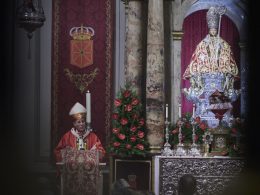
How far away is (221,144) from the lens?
8812mm

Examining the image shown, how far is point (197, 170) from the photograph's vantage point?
8.57 metres

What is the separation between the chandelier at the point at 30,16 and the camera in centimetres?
962

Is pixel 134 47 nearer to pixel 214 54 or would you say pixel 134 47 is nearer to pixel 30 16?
pixel 214 54

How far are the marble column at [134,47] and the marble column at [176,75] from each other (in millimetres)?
833

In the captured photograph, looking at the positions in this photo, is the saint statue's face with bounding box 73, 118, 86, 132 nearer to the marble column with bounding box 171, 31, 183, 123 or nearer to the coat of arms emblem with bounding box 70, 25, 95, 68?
the marble column with bounding box 171, 31, 183, 123

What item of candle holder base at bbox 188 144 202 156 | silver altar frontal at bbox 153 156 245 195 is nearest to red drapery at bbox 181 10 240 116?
candle holder base at bbox 188 144 202 156

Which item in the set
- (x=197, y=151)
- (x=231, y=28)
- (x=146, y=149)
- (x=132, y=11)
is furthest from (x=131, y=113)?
(x=231, y=28)

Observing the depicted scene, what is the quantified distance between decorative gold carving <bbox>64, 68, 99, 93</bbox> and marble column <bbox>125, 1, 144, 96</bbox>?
120cm

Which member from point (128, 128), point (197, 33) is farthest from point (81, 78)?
point (197, 33)

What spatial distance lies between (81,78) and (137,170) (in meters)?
2.43

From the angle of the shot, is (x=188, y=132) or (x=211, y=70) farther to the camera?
(x=211, y=70)

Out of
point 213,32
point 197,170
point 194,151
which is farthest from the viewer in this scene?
point 213,32

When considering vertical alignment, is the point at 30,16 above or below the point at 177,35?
above

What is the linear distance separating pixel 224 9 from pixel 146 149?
9.72 feet
